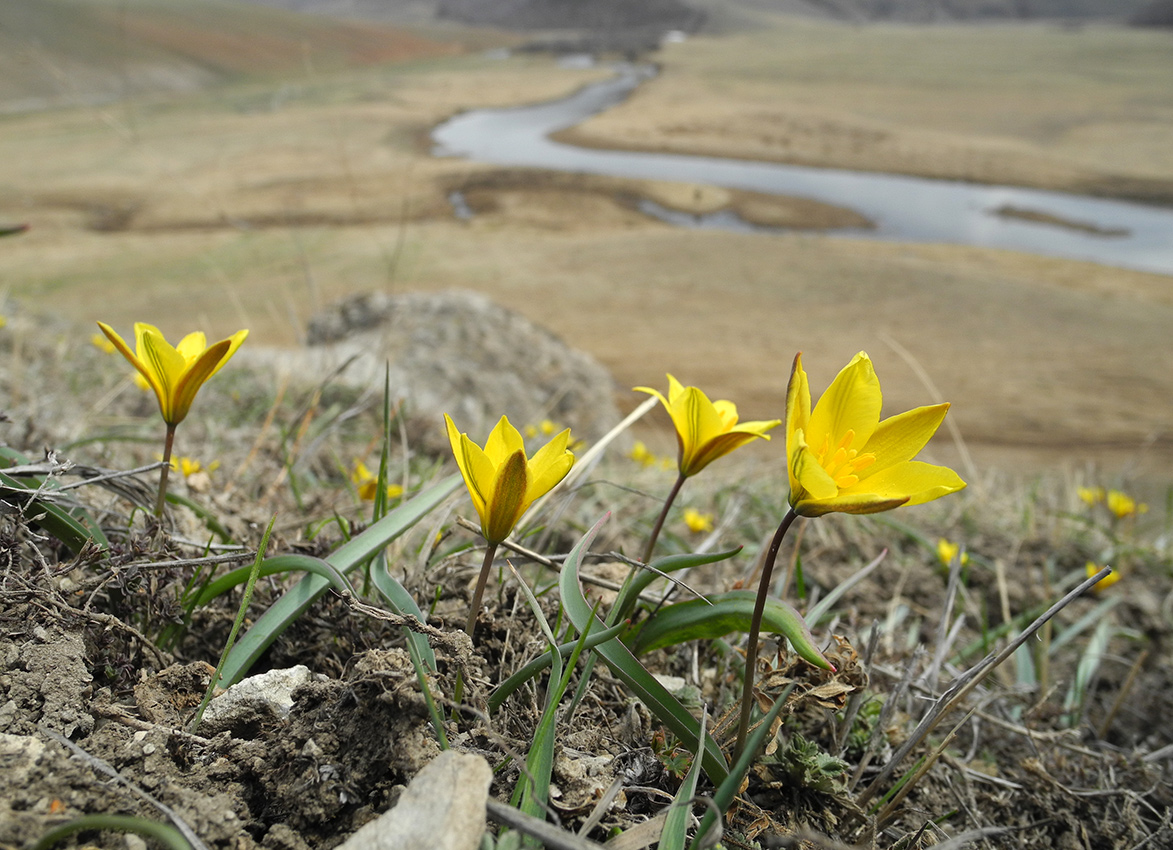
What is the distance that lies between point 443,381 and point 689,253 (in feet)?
32.3

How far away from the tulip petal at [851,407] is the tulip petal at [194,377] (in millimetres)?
835

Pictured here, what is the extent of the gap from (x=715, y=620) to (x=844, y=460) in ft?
1.01

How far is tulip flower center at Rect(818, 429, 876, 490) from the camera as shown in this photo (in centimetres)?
101

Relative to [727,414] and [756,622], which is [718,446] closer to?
[727,414]

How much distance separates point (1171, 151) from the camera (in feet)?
94.7

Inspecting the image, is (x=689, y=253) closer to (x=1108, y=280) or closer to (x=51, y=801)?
(x=1108, y=280)

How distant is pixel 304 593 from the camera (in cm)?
117

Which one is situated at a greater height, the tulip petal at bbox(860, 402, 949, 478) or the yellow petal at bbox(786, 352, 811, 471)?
the yellow petal at bbox(786, 352, 811, 471)

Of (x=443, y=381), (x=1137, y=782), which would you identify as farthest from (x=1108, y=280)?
(x=1137, y=782)

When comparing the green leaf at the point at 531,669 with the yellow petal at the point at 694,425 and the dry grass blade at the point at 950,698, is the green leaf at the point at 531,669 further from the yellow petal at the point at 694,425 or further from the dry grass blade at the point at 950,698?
the dry grass blade at the point at 950,698

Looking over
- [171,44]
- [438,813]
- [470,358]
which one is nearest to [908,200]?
[470,358]

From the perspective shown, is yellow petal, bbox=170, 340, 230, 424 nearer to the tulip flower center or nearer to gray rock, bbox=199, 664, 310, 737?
gray rock, bbox=199, 664, 310, 737

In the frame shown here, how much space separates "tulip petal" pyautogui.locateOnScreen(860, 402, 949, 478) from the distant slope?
1519 inches

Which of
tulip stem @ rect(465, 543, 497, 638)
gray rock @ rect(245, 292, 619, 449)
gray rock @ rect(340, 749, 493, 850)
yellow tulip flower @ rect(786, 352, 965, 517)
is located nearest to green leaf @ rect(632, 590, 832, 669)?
yellow tulip flower @ rect(786, 352, 965, 517)
